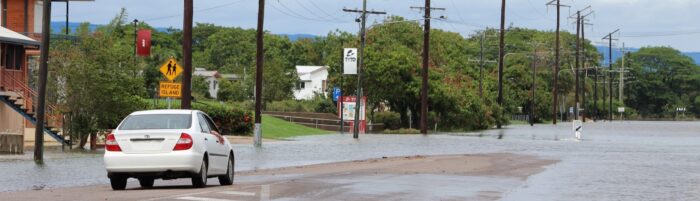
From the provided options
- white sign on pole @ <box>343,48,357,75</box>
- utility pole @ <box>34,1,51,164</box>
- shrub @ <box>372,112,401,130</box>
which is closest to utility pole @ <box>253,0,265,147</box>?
utility pole @ <box>34,1,51,164</box>

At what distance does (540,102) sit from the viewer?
129 m

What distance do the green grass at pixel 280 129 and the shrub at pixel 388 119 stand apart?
40.6ft

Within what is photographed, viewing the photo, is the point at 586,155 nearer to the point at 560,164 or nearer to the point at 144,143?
the point at 560,164

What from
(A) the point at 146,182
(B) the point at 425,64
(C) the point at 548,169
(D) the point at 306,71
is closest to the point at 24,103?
(C) the point at 548,169

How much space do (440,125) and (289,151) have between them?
43847mm

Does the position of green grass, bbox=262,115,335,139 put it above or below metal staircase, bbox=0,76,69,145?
below

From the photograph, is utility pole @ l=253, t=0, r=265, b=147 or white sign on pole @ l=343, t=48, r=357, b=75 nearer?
utility pole @ l=253, t=0, r=265, b=147

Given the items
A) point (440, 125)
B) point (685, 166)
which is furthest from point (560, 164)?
point (440, 125)

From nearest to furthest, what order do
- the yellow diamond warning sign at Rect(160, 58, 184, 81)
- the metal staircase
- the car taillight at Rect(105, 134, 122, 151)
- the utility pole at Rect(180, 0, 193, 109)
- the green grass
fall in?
the car taillight at Rect(105, 134, 122, 151), the yellow diamond warning sign at Rect(160, 58, 184, 81), the utility pole at Rect(180, 0, 193, 109), the metal staircase, the green grass

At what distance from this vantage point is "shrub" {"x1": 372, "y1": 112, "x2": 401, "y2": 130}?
84.7 m

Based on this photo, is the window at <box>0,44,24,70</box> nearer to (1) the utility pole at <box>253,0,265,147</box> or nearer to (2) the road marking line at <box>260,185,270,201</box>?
(1) the utility pole at <box>253,0,265,147</box>

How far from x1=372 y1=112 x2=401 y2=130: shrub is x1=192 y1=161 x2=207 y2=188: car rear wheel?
6323cm

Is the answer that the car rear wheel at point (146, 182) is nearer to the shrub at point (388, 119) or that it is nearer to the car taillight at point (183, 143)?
the car taillight at point (183, 143)

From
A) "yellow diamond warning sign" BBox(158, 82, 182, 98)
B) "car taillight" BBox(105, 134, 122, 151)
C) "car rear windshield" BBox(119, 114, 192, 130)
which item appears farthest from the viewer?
"yellow diamond warning sign" BBox(158, 82, 182, 98)
